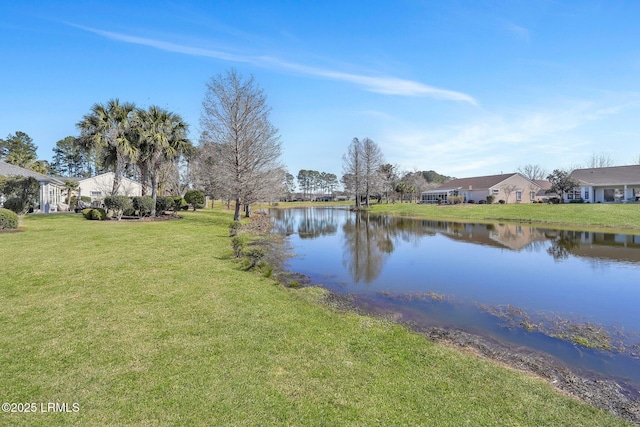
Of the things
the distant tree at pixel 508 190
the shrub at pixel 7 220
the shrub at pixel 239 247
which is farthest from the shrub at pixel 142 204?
the distant tree at pixel 508 190

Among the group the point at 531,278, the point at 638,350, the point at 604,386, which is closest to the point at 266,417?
the point at 604,386

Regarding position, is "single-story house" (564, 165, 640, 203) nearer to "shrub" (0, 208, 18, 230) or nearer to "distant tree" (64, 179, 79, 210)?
"shrub" (0, 208, 18, 230)

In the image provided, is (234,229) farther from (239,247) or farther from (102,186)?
(102,186)

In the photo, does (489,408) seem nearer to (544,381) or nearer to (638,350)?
(544,381)

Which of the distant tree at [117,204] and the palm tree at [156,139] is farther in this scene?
the palm tree at [156,139]

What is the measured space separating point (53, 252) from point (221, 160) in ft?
46.7

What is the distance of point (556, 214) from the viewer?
30531 mm

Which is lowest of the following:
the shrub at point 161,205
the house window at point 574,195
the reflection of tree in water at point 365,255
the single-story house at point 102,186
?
the reflection of tree in water at point 365,255

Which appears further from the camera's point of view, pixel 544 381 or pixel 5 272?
pixel 5 272

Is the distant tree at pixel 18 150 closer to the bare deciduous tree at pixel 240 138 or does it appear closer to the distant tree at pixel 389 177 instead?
the bare deciduous tree at pixel 240 138

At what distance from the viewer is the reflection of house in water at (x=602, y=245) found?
45.9 feet

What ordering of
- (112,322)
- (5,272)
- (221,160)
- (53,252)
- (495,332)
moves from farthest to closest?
1. (221,160)
2. (53,252)
3. (5,272)
4. (495,332)
5. (112,322)

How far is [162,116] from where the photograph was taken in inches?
960

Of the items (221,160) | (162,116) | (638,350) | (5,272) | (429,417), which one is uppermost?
(162,116)
